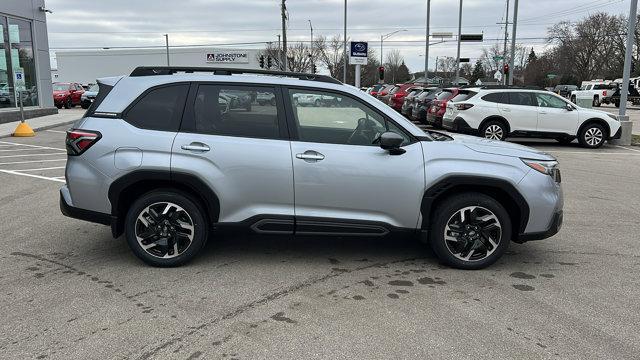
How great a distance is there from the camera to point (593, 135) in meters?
15.2

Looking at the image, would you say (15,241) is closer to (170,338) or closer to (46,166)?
(170,338)

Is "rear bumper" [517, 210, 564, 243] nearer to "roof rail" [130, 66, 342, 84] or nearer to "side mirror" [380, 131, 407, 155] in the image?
"side mirror" [380, 131, 407, 155]

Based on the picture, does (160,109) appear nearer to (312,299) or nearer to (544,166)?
(312,299)

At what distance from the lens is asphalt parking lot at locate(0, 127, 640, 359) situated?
3.47m

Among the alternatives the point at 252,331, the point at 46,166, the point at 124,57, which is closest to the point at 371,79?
the point at 124,57

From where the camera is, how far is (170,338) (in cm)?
354

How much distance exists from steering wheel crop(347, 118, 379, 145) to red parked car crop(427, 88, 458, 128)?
473 inches

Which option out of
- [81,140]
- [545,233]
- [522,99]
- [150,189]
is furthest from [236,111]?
[522,99]

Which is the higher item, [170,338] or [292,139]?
[292,139]

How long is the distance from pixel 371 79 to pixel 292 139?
102 meters

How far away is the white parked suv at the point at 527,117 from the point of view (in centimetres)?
1496

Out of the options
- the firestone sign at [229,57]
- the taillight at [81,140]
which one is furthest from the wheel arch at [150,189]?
the firestone sign at [229,57]

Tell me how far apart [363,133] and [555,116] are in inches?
469

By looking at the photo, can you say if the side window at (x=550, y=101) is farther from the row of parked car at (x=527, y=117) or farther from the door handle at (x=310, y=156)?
the door handle at (x=310, y=156)
